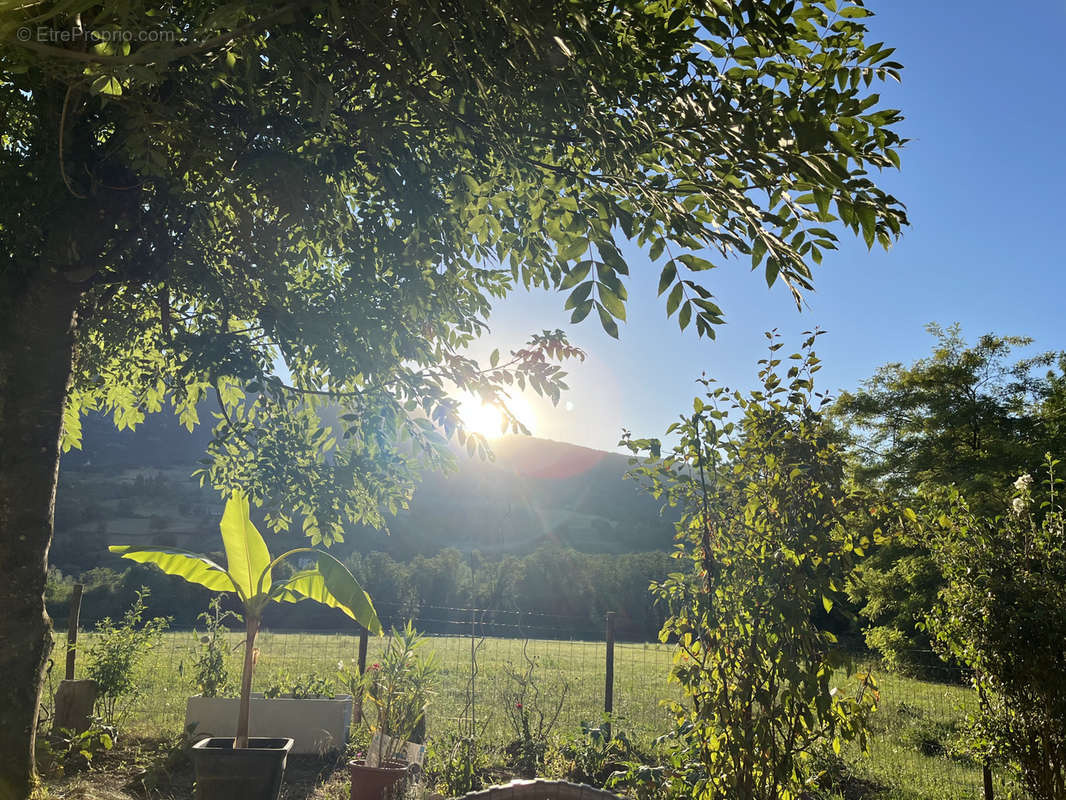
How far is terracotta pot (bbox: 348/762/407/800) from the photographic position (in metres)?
4.79

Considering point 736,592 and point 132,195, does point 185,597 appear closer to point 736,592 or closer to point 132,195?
point 132,195

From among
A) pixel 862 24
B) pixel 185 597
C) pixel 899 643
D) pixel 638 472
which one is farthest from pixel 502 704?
pixel 185 597

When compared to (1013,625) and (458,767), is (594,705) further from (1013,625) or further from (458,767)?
(1013,625)

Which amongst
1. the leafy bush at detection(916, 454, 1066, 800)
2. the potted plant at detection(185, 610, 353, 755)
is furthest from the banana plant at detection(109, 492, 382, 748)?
the leafy bush at detection(916, 454, 1066, 800)

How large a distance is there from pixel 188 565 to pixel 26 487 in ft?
5.49

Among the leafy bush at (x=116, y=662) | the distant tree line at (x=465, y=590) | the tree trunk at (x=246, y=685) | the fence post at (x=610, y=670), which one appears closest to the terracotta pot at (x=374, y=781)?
the tree trunk at (x=246, y=685)

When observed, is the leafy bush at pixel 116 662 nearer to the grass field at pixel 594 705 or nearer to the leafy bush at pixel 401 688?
the grass field at pixel 594 705

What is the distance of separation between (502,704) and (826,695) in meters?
7.95

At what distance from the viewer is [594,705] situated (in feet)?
34.6

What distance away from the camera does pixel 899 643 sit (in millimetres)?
20859

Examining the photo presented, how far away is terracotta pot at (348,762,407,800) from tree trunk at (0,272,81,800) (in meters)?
2.00

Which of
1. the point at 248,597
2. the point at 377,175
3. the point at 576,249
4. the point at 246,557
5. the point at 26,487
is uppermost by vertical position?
the point at 377,175

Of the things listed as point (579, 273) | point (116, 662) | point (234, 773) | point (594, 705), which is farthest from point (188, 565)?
point (594, 705)

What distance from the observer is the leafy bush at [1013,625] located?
4.02 m
